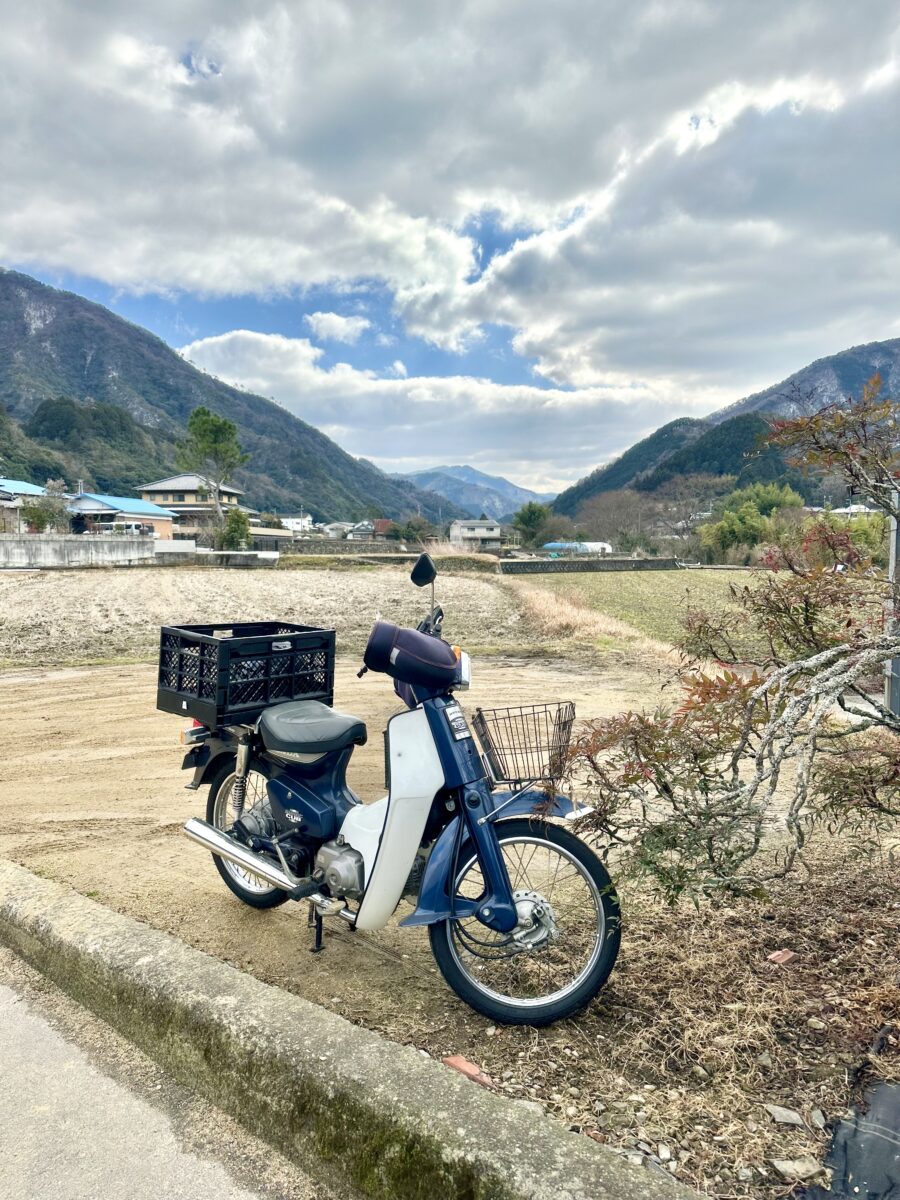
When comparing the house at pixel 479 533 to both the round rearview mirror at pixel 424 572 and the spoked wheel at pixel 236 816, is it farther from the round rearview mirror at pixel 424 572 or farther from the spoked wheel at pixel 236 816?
the round rearview mirror at pixel 424 572

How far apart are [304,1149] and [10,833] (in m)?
2.99

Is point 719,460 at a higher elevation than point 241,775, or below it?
higher

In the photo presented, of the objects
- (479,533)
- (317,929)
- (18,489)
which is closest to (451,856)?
(317,929)

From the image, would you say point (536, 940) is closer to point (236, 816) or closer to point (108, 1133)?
point (108, 1133)

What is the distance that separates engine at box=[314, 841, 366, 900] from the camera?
2471 millimetres

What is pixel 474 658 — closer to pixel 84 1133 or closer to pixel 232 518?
pixel 84 1133

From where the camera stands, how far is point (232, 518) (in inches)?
2135

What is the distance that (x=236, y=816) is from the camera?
3213mm

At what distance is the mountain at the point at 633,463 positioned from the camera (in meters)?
132

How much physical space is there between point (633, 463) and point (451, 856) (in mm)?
143277

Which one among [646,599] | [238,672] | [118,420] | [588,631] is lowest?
[646,599]

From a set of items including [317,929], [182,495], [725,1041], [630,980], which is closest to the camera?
[725,1041]

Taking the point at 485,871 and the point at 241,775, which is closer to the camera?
the point at 485,871

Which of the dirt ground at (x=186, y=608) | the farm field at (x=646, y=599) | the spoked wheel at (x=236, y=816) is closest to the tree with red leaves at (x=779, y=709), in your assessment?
the spoked wheel at (x=236, y=816)
